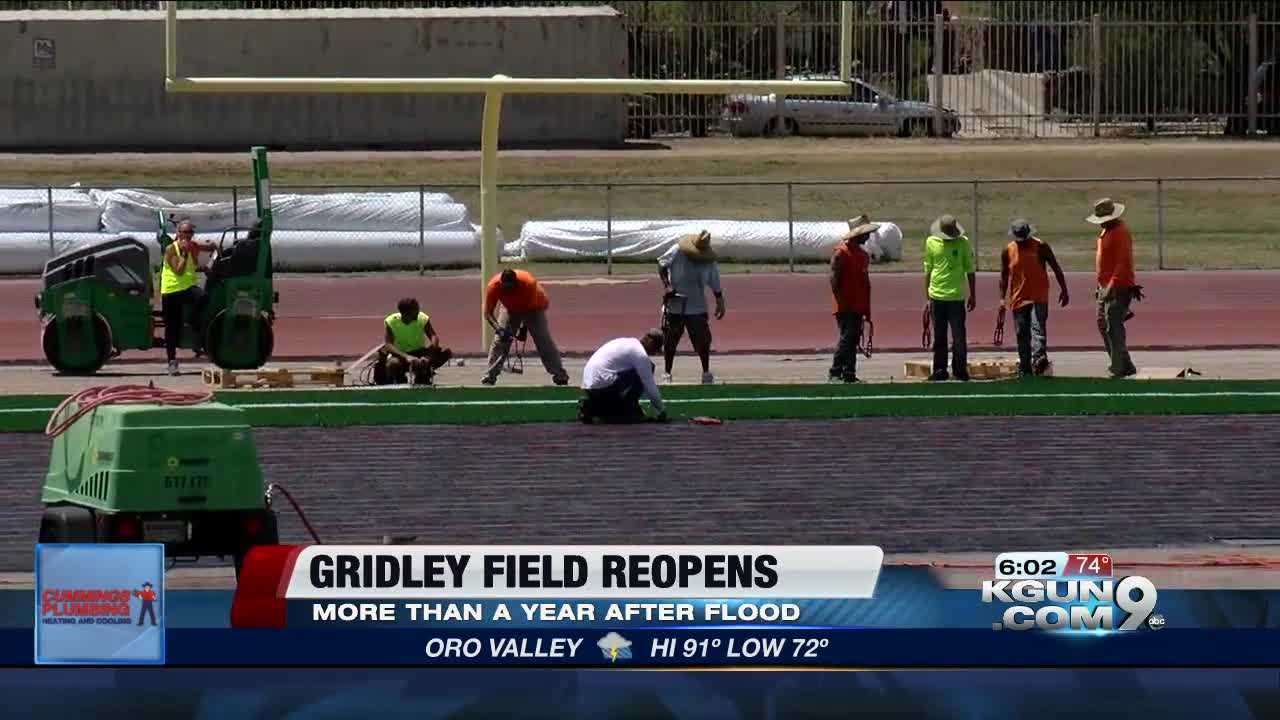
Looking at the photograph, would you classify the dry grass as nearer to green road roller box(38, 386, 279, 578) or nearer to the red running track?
the red running track

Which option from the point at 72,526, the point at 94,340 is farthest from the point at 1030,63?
the point at 72,526

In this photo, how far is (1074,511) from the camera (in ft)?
45.1

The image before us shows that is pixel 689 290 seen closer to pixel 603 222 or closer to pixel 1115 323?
pixel 1115 323

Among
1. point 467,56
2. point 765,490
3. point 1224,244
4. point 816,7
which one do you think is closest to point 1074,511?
point 765,490

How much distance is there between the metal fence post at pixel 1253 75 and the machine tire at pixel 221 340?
78.1ft

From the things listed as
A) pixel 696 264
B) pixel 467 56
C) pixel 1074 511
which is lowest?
pixel 1074 511

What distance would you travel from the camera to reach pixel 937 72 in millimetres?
39406

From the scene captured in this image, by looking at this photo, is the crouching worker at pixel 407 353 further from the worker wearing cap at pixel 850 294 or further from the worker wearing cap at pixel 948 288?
the worker wearing cap at pixel 948 288

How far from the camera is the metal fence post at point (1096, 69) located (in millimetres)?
38844

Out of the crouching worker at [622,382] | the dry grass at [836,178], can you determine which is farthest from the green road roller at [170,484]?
the dry grass at [836,178]

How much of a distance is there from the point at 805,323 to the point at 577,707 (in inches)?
667

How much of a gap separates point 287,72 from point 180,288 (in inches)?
721

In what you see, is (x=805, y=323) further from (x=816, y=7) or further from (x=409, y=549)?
(x=816, y=7)

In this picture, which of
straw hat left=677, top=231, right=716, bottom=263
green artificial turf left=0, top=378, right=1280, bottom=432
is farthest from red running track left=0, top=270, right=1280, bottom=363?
green artificial turf left=0, top=378, right=1280, bottom=432
